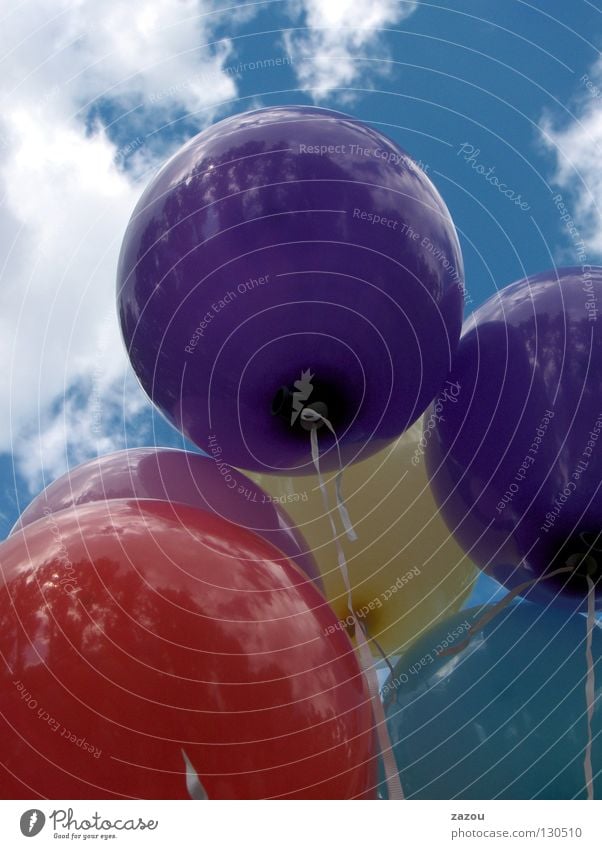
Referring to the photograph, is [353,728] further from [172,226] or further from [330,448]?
[172,226]

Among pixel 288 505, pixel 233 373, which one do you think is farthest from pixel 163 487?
pixel 288 505

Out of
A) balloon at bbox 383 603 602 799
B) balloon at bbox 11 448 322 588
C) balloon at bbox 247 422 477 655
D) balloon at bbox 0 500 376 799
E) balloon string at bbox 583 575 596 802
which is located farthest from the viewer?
balloon at bbox 247 422 477 655

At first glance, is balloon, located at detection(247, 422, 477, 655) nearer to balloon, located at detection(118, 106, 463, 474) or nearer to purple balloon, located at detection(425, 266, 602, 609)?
purple balloon, located at detection(425, 266, 602, 609)

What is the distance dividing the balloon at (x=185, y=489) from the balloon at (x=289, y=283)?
172mm

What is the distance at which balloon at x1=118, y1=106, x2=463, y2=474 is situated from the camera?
2924 mm

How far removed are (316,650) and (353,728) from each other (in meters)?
0.28

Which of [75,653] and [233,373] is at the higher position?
[233,373]

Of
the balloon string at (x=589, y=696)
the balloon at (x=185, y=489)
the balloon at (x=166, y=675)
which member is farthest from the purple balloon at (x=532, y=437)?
the balloon at (x=166, y=675)

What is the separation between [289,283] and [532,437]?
1.13 metres

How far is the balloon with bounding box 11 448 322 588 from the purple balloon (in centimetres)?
76

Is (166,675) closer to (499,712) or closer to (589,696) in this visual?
(499,712)

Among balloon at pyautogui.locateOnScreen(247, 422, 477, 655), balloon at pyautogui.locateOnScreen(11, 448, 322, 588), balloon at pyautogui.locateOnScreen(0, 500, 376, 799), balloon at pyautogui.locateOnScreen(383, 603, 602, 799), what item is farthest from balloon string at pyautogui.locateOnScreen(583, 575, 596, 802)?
balloon at pyautogui.locateOnScreen(11, 448, 322, 588)

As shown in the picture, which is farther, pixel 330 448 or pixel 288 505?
pixel 288 505

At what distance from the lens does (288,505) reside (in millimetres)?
4113
